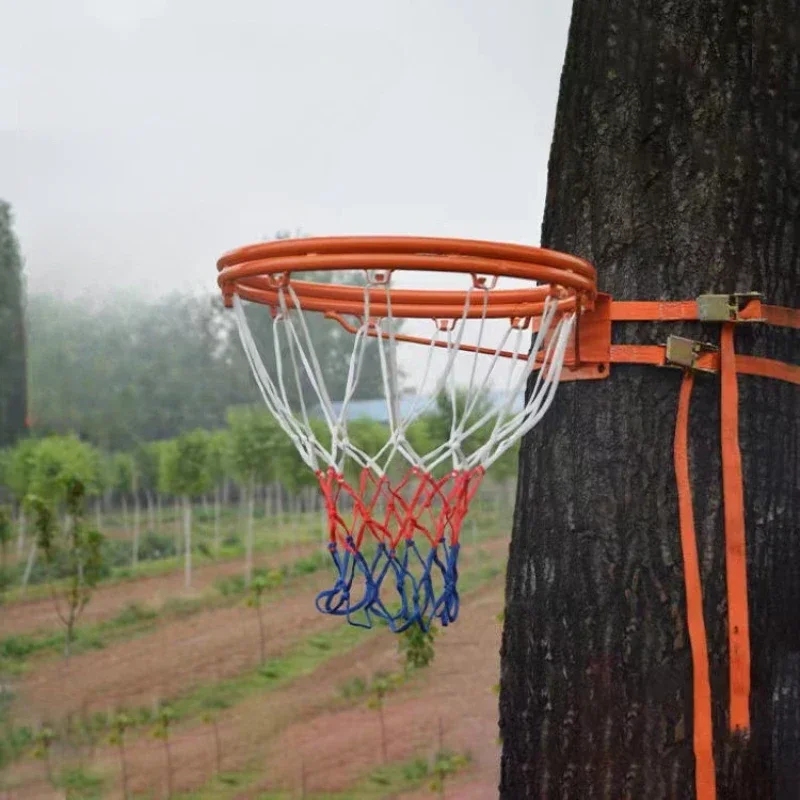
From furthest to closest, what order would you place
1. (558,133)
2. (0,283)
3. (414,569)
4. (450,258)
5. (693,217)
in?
1. (414,569)
2. (0,283)
3. (558,133)
4. (693,217)
5. (450,258)

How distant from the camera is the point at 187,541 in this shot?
3293mm

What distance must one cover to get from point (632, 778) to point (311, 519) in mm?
2340

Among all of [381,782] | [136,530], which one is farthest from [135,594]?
[381,782]

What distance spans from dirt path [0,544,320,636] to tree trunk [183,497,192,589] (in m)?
0.02

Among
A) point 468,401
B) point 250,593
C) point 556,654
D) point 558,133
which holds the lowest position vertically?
point 250,593

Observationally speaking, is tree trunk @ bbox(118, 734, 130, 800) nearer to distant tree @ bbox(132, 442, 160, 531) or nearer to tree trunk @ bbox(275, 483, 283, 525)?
distant tree @ bbox(132, 442, 160, 531)

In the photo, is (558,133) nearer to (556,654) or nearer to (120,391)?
(556,654)

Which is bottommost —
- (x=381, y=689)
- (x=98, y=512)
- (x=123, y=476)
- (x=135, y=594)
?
(x=381, y=689)

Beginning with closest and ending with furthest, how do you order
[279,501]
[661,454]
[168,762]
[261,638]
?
[661,454] → [168,762] → [261,638] → [279,501]

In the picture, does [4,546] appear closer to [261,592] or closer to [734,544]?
[261,592]

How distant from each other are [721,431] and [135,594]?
230cm

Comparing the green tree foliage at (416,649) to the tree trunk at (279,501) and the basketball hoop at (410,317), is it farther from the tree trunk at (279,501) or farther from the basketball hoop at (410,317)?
the basketball hoop at (410,317)

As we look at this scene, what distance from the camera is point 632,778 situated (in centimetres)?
116

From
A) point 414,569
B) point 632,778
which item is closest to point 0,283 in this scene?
point 414,569
